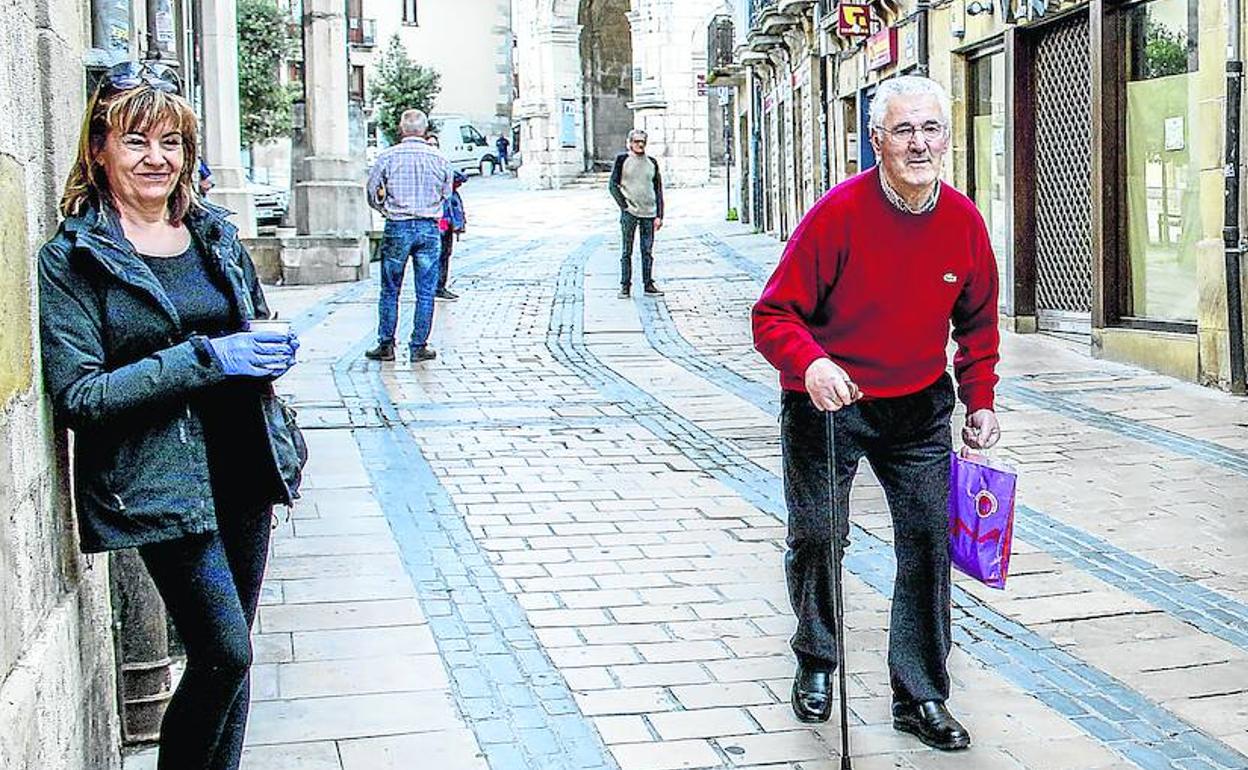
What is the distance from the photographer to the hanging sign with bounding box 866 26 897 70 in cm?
2028

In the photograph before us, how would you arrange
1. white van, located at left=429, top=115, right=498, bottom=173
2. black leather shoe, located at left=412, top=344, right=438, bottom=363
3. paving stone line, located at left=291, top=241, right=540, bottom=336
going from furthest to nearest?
white van, located at left=429, top=115, right=498, bottom=173 → paving stone line, located at left=291, top=241, right=540, bottom=336 → black leather shoe, located at left=412, top=344, right=438, bottom=363

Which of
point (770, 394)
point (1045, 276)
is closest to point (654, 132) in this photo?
point (1045, 276)

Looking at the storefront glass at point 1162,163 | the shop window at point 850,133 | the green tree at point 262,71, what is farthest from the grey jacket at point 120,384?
the green tree at point 262,71

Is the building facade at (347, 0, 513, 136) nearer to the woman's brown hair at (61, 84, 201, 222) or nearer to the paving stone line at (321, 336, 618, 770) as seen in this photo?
the paving stone line at (321, 336, 618, 770)

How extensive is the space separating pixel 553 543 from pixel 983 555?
9.55 ft

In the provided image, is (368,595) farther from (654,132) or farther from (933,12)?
(654,132)

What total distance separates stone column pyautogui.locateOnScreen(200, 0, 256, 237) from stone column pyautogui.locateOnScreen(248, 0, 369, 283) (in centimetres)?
81

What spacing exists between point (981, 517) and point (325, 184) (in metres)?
18.8

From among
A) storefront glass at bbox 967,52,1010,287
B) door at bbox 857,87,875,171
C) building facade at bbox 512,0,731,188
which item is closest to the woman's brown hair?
storefront glass at bbox 967,52,1010,287

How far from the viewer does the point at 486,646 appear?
18.9ft

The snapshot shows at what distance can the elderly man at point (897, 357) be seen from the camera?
180 inches

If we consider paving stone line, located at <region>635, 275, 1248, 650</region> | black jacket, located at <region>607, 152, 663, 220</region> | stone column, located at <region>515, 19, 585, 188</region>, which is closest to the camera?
paving stone line, located at <region>635, 275, 1248, 650</region>

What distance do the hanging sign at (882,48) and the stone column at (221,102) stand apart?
7972 millimetres

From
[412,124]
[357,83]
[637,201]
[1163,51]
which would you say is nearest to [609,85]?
[357,83]
